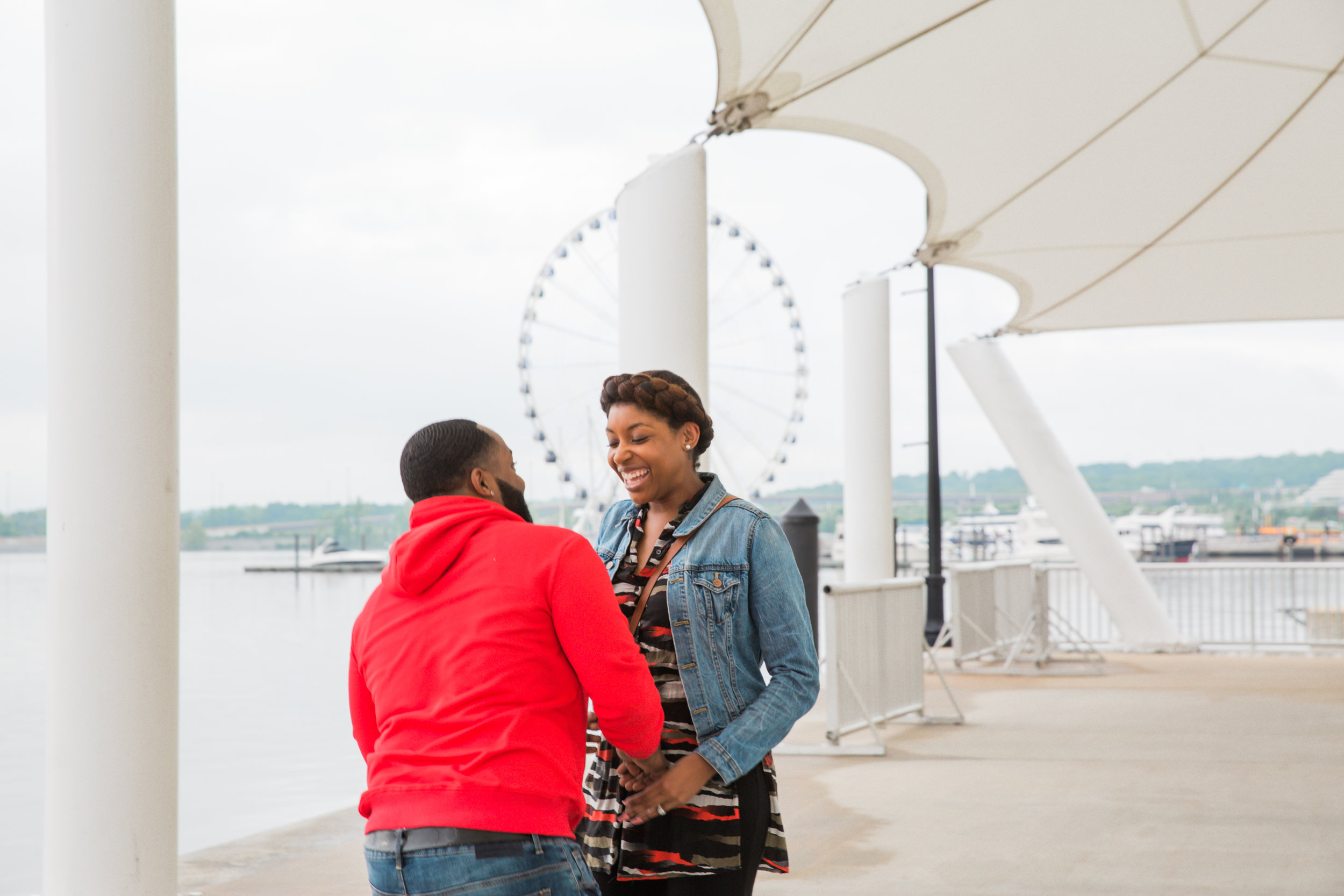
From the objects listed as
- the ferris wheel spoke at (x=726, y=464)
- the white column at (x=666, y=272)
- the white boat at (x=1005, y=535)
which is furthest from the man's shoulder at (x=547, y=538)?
the white boat at (x=1005, y=535)

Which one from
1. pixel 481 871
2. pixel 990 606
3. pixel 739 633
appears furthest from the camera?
pixel 990 606

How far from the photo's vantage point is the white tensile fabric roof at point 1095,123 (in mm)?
6812

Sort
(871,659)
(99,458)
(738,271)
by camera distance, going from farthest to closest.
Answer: (738,271)
(871,659)
(99,458)

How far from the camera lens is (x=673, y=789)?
1.91 m

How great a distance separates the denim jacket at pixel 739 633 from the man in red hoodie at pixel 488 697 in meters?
0.25

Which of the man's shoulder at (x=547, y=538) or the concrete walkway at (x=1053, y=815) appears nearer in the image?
the man's shoulder at (x=547, y=538)

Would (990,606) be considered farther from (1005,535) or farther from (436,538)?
(1005,535)

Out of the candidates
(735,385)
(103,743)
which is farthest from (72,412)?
(735,385)

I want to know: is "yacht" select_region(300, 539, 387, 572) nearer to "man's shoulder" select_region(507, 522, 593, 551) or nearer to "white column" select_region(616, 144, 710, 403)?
"white column" select_region(616, 144, 710, 403)

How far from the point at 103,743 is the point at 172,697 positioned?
22 centimetres

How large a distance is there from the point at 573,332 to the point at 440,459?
779 inches

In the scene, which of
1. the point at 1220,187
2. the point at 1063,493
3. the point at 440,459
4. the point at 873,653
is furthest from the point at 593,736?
the point at 1063,493

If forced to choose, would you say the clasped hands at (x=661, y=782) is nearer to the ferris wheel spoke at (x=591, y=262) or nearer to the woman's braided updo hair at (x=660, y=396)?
the woman's braided updo hair at (x=660, y=396)

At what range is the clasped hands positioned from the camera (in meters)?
1.91
